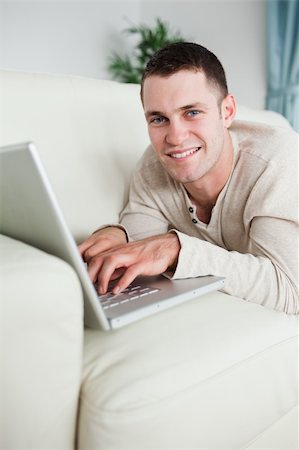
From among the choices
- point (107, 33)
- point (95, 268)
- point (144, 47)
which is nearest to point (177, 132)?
point (95, 268)

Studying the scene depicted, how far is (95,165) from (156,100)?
0.95 ft

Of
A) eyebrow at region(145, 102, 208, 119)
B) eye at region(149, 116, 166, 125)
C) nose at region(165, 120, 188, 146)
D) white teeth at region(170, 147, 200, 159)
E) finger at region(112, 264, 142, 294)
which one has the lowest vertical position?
finger at region(112, 264, 142, 294)

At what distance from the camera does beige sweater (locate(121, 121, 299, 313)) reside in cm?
89

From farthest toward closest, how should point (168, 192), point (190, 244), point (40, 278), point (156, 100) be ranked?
point (168, 192) < point (156, 100) < point (190, 244) < point (40, 278)

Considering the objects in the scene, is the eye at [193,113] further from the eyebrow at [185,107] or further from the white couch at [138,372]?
the white couch at [138,372]

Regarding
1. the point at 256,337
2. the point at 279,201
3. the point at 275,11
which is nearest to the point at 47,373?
the point at 256,337

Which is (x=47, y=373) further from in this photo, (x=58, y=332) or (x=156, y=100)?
(x=156, y=100)

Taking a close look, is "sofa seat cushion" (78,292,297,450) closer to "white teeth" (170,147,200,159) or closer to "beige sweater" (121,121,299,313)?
"beige sweater" (121,121,299,313)

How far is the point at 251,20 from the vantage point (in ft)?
10.5

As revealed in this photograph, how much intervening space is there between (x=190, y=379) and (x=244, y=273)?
0.30m

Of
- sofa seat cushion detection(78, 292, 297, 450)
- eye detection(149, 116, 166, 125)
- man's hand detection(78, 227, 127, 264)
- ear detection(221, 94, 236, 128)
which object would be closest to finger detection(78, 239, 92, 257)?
man's hand detection(78, 227, 127, 264)

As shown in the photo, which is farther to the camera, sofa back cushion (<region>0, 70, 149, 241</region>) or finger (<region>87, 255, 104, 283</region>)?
sofa back cushion (<region>0, 70, 149, 241</region>)

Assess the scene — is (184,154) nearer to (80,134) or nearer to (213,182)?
(213,182)

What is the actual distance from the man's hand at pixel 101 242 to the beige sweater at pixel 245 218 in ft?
0.42
